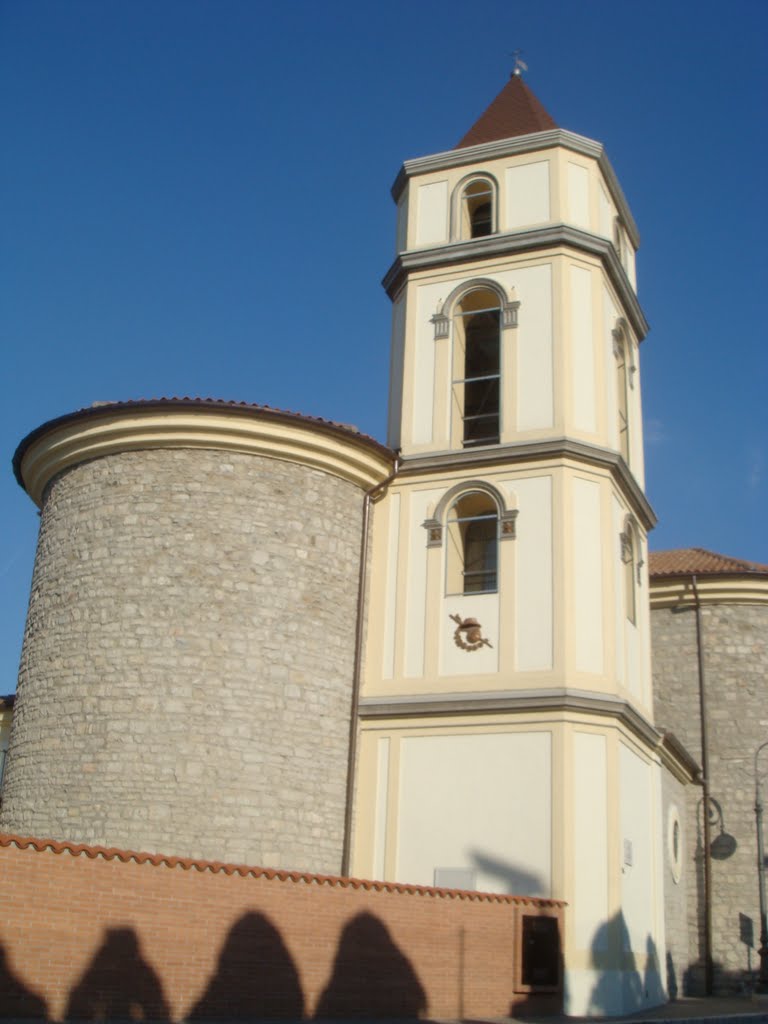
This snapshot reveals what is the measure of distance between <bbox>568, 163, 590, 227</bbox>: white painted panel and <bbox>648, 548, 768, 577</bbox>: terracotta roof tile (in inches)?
322

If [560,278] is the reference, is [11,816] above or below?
below

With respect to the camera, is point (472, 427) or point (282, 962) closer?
point (282, 962)

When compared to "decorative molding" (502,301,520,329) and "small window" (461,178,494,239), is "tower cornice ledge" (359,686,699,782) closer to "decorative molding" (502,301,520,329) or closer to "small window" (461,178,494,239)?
"decorative molding" (502,301,520,329)

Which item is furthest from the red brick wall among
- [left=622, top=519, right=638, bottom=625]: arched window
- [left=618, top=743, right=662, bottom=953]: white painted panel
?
[left=622, top=519, right=638, bottom=625]: arched window

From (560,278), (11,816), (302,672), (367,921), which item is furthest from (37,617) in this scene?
(560,278)

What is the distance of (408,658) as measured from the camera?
57.0 feet

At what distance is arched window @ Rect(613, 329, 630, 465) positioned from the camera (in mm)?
20359

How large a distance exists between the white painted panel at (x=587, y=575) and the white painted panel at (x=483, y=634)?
1230 mm

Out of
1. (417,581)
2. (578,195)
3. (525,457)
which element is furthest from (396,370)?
(578,195)

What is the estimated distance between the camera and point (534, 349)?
1894 cm

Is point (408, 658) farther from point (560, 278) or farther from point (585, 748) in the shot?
point (560, 278)

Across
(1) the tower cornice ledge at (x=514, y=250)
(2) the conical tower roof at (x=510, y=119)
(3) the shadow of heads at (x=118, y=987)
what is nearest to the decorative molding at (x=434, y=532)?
(1) the tower cornice ledge at (x=514, y=250)

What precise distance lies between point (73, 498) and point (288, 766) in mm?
5259

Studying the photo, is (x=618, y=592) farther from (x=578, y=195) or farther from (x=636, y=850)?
(x=578, y=195)
